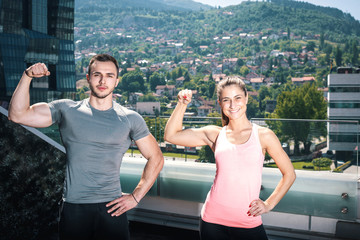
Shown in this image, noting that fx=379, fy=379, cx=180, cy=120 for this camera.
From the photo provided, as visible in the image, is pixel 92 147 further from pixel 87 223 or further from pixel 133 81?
pixel 133 81

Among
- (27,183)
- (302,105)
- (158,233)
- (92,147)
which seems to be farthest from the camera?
(302,105)

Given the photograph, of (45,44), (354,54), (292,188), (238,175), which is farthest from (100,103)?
(354,54)

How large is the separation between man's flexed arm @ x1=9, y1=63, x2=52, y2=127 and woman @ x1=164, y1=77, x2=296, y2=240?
18.5 inches

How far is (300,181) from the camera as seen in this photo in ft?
9.79

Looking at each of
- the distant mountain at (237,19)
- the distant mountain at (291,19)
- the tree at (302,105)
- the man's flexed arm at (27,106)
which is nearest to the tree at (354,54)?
the distant mountain at (237,19)

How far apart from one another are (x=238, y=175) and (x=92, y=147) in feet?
1.66

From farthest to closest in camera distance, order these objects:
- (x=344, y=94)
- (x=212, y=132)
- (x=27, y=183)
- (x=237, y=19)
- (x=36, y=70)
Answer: (x=237, y=19) < (x=344, y=94) < (x=27, y=183) < (x=212, y=132) < (x=36, y=70)

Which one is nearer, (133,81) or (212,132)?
(212,132)

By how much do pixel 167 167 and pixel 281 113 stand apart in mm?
58041

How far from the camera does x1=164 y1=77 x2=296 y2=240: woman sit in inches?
48.9

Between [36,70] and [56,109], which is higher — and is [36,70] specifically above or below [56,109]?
above

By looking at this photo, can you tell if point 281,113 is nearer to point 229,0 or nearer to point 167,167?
point 167,167

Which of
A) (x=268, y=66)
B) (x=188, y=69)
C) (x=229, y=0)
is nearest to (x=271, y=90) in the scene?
(x=268, y=66)

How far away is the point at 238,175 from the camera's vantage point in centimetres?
124
